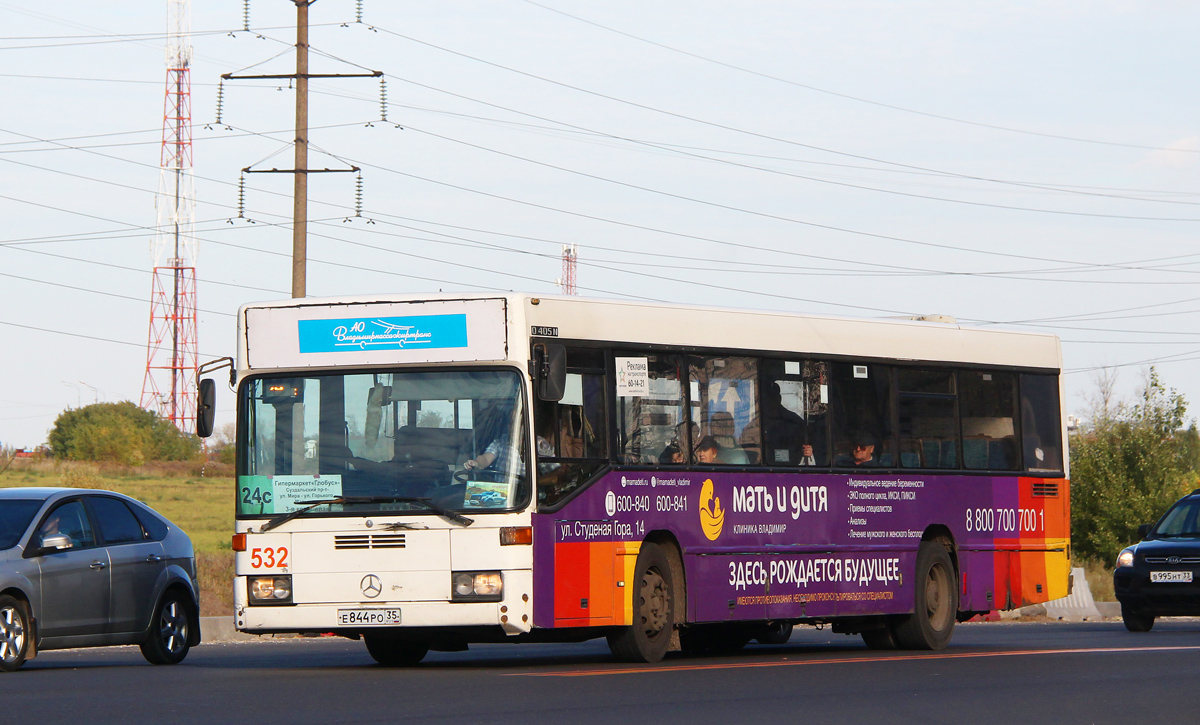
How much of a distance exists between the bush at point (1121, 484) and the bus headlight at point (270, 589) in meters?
41.5

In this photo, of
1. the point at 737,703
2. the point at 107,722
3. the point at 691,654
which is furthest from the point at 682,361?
the point at 107,722

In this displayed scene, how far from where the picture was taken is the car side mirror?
47.9 feet

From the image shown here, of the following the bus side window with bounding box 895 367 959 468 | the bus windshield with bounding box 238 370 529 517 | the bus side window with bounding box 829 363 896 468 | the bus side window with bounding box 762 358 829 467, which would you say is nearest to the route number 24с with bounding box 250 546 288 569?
the bus windshield with bounding box 238 370 529 517

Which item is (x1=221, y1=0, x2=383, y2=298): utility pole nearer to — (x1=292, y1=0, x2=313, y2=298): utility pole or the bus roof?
(x1=292, y1=0, x2=313, y2=298): utility pole

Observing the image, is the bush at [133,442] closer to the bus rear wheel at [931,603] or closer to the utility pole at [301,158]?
the utility pole at [301,158]

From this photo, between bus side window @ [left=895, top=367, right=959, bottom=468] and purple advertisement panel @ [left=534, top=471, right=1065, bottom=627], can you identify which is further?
bus side window @ [left=895, top=367, right=959, bottom=468]

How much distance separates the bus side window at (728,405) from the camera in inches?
625

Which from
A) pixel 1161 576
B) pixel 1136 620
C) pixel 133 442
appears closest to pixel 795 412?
pixel 1161 576

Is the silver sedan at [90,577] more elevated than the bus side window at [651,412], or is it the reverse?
the bus side window at [651,412]

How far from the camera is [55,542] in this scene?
1466 cm

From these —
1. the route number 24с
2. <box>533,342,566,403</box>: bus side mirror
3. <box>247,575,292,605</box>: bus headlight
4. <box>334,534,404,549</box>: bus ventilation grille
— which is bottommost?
<box>247,575,292,605</box>: bus headlight

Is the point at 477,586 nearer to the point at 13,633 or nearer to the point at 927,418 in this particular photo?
the point at 13,633

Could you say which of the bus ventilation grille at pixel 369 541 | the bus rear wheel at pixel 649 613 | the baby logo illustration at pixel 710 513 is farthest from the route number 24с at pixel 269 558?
the baby logo illustration at pixel 710 513

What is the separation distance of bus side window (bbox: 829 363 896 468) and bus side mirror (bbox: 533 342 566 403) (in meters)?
4.23
